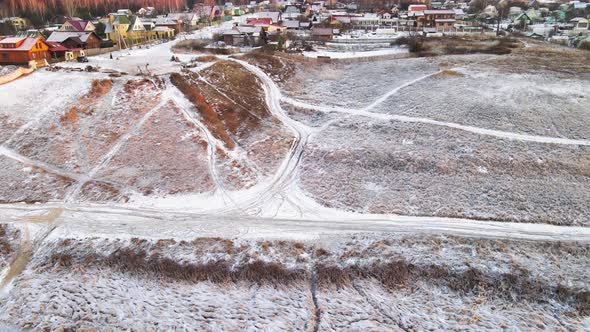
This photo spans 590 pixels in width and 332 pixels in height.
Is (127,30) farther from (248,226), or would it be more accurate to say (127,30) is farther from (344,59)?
(248,226)

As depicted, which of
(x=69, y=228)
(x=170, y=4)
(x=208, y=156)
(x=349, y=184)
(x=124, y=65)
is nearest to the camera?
(x=69, y=228)

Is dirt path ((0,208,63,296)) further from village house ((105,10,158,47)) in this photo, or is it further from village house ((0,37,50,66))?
village house ((105,10,158,47))

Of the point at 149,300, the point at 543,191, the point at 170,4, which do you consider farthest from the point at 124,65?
the point at 170,4

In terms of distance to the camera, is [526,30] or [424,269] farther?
[526,30]

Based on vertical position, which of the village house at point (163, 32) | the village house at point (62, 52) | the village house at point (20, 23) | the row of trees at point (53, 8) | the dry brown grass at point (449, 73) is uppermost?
the row of trees at point (53, 8)

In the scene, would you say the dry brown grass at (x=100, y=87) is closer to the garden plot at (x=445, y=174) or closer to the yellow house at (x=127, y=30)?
the garden plot at (x=445, y=174)

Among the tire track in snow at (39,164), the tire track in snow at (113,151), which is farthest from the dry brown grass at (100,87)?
the tire track in snow at (39,164)

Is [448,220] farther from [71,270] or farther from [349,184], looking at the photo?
[71,270]
